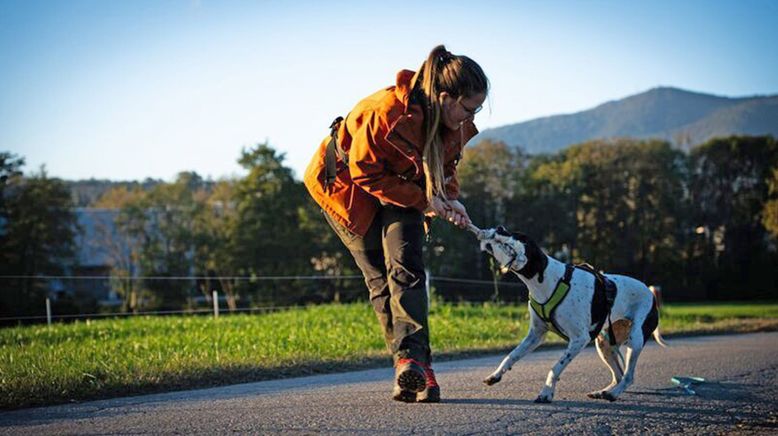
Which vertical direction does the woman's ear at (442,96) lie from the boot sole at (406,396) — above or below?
above

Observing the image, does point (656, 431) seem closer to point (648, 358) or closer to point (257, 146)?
point (648, 358)

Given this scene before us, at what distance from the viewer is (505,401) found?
507 centimetres

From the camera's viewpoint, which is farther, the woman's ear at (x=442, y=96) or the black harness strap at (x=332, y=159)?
the black harness strap at (x=332, y=159)

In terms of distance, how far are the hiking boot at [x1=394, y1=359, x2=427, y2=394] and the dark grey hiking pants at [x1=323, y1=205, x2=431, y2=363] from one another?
1.8 inches

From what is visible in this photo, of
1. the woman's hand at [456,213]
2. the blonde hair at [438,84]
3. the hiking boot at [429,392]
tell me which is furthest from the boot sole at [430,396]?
the blonde hair at [438,84]

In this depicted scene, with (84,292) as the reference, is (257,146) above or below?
above

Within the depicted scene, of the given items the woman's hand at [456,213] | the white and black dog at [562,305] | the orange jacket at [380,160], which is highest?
the orange jacket at [380,160]

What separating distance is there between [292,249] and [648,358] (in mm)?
37510

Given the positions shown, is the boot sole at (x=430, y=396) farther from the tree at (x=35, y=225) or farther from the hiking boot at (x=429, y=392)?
the tree at (x=35, y=225)

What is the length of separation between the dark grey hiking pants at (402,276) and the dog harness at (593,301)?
94 centimetres

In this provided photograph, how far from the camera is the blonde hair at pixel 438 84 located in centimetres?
453

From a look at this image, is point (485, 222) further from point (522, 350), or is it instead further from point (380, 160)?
point (380, 160)

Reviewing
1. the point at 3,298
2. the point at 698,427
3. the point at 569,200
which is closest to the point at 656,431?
the point at 698,427

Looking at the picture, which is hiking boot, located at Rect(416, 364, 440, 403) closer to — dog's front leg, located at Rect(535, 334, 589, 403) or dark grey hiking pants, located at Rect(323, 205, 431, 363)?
dark grey hiking pants, located at Rect(323, 205, 431, 363)
